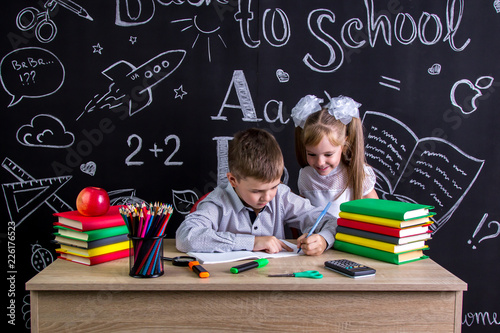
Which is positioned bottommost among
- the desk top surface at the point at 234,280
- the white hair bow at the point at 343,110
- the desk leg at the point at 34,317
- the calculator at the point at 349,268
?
the desk leg at the point at 34,317

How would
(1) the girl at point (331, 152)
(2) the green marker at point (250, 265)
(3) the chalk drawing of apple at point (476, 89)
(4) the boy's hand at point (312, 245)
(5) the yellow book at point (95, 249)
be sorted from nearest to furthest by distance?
(2) the green marker at point (250, 265) < (5) the yellow book at point (95, 249) < (4) the boy's hand at point (312, 245) < (1) the girl at point (331, 152) < (3) the chalk drawing of apple at point (476, 89)

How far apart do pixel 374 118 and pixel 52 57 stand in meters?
1.82

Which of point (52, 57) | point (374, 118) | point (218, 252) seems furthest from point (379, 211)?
point (52, 57)

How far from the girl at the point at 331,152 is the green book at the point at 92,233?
98 centimetres

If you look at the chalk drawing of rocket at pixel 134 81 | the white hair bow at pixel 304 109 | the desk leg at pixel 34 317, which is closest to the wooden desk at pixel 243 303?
the desk leg at pixel 34 317

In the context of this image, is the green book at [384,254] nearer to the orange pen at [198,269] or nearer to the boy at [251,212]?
the boy at [251,212]

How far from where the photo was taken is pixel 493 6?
239 cm

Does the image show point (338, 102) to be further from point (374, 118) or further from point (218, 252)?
point (218, 252)

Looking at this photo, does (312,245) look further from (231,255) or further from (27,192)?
(27,192)

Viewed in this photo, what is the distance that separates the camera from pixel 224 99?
237 cm

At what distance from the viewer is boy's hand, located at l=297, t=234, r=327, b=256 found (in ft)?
5.18

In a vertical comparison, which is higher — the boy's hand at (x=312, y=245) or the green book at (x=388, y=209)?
the green book at (x=388, y=209)

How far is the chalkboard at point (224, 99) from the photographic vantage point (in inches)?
90.8

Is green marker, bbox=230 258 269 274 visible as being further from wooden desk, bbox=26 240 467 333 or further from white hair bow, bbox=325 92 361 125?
white hair bow, bbox=325 92 361 125
